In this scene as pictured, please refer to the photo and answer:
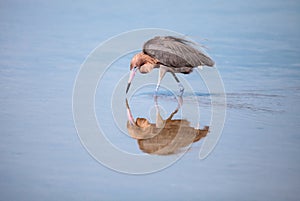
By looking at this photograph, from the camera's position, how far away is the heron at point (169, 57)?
5996 millimetres

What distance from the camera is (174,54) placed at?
19.7 ft

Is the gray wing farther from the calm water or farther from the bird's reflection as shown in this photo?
the bird's reflection

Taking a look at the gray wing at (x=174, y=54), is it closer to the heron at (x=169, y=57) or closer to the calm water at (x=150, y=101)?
the heron at (x=169, y=57)

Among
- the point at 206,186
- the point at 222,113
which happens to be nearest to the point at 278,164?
the point at 206,186

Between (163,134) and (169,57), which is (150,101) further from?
(163,134)

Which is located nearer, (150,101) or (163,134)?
(163,134)

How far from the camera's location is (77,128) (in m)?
5.16

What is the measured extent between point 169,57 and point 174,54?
0.05 metres

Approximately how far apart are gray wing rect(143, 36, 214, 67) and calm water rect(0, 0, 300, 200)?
35 centimetres

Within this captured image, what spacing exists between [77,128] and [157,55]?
4.06 ft

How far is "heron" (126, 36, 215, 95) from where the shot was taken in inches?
236

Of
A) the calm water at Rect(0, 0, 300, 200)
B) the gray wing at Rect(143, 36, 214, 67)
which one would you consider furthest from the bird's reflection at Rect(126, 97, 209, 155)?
the gray wing at Rect(143, 36, 214, 67)

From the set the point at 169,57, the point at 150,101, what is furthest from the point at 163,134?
the point at 169,57

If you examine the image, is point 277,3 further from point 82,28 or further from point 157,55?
point 157,55
